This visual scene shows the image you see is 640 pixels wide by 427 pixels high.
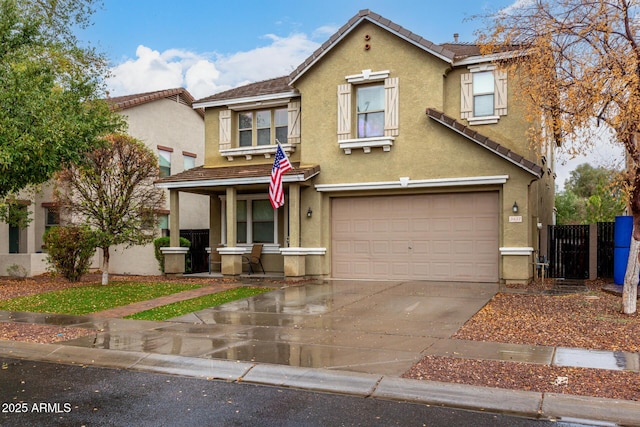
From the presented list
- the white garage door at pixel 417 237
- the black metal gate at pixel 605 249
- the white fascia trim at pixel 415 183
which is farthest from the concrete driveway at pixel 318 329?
the black metal gate at pixel 605 249

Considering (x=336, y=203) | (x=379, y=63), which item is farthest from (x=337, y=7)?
(x=336, y=203)

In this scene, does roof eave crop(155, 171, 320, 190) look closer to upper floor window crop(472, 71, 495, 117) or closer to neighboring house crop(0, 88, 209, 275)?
neighboring house crop(0, 88, 209, 275)

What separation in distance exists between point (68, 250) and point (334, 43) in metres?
10.4

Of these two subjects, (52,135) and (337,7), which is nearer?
(52,135)

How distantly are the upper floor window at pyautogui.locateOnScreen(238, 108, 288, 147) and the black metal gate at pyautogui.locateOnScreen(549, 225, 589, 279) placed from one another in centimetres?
934

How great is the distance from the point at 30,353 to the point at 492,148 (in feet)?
38.1

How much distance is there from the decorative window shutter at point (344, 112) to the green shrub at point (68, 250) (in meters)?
8.37

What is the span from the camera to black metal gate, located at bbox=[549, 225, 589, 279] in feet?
53.1

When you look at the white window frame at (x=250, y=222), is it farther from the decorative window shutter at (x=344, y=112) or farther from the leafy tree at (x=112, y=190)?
the leafy tree at (x=112, y=190)

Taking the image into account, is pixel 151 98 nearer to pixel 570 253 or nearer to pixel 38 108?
pixel 38 108

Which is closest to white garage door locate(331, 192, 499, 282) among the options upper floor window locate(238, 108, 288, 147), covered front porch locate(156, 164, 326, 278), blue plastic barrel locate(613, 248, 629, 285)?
covered front porch locate(156, 164, 326, 278)

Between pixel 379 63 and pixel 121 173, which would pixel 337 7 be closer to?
pixel 379 63

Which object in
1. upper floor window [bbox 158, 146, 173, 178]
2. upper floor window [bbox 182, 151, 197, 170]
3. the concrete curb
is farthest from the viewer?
upper floor window [bbox 182, 151, 197, 170]

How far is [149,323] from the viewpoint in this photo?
Answer: 9.81m
